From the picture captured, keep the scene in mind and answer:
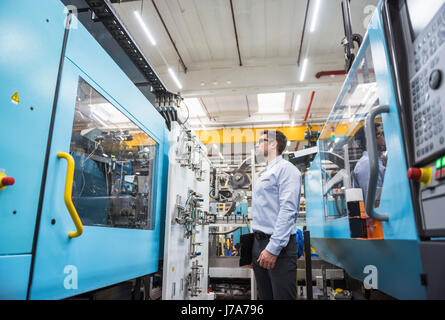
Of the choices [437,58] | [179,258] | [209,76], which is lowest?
[179,258]

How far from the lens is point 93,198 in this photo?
1.76 metres

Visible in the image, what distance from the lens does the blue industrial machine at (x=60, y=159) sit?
105cm

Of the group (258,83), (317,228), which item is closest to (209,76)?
(258,83)

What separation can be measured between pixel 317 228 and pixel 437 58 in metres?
2.69

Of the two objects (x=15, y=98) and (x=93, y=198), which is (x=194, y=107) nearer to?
(x=93, y=198)

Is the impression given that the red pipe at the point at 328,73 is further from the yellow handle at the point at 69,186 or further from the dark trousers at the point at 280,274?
the yellow handle at the point at 69,186

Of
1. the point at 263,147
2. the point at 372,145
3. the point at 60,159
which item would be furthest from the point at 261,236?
the point at 60,159

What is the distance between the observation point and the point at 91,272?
1535mm

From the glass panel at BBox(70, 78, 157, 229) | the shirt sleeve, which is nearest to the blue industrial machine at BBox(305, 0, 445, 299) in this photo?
the shirt sleeve

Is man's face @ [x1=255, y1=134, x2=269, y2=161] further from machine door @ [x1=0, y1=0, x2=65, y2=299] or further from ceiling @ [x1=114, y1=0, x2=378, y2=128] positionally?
ceiling @ [x1=114, y1=0, x2=378, y2=128]

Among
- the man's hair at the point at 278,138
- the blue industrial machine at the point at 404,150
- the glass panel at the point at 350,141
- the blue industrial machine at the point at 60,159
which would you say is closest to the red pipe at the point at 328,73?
the glass panel at the point at 350,141

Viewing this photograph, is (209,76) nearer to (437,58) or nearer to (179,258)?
(179,258)

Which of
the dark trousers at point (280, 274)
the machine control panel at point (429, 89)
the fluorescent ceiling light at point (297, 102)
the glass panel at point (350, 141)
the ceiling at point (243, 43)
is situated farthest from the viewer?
the fluorescent ceiling light at point (297, 102)

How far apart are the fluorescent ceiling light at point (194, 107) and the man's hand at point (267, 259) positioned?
5795mm
